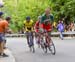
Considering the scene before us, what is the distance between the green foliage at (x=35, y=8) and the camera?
5384 cm

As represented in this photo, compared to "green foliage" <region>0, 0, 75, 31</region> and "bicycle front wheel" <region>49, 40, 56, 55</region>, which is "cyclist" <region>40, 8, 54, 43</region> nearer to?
Answer: "bicycle front wheel" <region>49, 40, 56, 55</region>

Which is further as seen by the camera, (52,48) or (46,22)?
(52,48)

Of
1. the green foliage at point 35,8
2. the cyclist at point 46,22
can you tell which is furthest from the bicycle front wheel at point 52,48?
the green foliage at point 35,8

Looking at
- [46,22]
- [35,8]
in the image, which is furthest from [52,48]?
[35,8]

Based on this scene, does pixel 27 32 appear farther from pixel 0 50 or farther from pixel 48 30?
pixel 0 50

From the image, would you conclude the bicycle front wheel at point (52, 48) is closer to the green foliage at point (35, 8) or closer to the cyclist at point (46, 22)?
the cyclist at point (46, 22)

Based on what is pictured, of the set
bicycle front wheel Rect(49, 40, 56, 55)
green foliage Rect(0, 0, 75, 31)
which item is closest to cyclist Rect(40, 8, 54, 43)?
bicycle front wheel Rect(49, 40, 56, 55)

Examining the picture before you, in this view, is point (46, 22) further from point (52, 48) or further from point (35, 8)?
point (35, 8)

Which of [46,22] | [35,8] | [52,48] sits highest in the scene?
[35,8]

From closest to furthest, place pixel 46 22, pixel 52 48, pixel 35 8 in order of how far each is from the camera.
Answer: pixel 46 22 → pixel 52 48 → pixel 35 8

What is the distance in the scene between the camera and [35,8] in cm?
6069

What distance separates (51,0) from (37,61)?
40.4 meters

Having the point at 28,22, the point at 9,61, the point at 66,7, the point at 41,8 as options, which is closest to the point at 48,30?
the point at 28,22

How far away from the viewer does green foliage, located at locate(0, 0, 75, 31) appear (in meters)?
53.8
